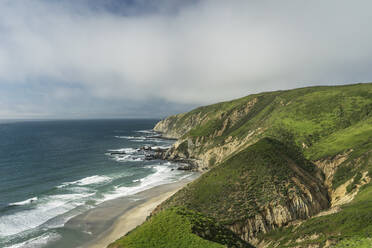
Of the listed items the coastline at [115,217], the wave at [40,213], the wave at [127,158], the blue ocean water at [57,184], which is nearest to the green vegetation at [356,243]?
the coastline at [115,217]

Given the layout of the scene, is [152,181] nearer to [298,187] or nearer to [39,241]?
[39,241]

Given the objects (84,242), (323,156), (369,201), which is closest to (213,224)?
(369,201)

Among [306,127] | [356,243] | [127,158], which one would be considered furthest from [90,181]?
[306,127]

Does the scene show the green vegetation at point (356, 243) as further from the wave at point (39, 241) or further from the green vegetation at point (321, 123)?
the wave at point (39, 241)

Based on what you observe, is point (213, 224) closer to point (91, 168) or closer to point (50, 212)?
point (50, 212)

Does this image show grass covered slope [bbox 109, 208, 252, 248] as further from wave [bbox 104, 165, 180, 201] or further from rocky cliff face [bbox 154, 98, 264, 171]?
rocky cliff face [bbox 154, 98, 264, 171]

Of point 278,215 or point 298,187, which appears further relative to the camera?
point 298,187

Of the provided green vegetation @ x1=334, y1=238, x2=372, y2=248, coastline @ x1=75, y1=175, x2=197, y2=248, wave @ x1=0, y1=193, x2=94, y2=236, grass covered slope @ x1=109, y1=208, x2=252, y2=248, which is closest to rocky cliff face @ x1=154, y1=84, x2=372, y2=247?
coastline @ x1=75, y1=175, x2=197, y2=248
